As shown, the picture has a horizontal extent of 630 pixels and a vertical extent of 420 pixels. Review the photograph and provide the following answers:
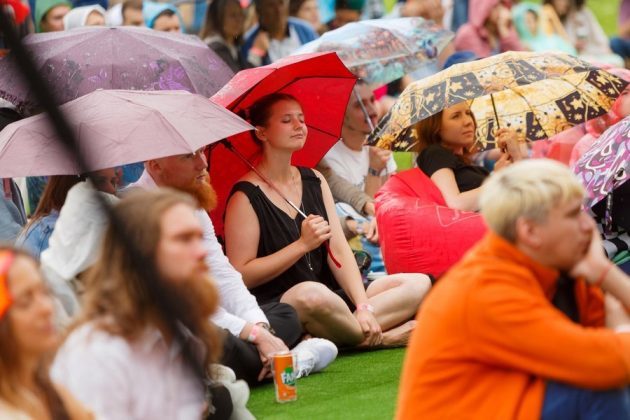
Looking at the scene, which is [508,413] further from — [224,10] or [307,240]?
[224,10]

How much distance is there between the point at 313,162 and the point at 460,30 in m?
6.35

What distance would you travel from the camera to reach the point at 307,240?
A: 6.03 metres

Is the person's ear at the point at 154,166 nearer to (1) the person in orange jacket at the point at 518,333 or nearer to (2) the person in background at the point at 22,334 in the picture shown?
(1) the person in orange jacket at the point at 518,333

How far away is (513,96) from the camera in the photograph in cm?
725

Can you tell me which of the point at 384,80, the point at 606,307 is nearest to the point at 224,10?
the point at 384,80

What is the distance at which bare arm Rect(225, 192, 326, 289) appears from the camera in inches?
237

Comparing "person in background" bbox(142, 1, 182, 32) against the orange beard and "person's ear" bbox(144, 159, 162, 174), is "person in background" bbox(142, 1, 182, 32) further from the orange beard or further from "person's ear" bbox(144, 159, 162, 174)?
the orange beard

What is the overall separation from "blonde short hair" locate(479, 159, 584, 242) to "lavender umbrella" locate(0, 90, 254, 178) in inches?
75.9

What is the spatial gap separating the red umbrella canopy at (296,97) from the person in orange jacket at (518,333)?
116 inches

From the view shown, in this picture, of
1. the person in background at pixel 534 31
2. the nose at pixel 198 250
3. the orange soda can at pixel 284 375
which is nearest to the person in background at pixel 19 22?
the nose at pixel 198 250

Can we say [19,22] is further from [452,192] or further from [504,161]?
[504,161]

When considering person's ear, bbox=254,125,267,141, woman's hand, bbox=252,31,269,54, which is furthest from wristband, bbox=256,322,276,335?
woman's hand, bbox=252,31,269,54

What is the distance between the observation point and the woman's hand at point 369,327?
6.20 meters

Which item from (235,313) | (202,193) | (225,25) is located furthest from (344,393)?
(225,25)
